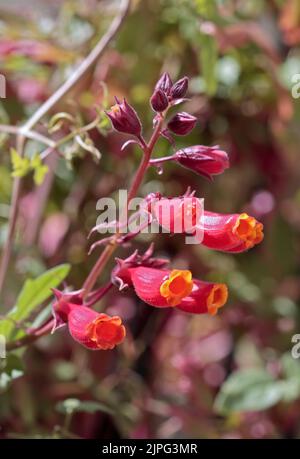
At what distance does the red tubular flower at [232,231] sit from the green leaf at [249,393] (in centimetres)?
44

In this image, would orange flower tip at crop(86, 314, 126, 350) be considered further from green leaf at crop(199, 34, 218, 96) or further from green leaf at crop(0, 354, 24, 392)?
green leaf at crop(199, 34, 218, 96)

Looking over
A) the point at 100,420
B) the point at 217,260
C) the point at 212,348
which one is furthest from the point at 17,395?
the point at 212,348

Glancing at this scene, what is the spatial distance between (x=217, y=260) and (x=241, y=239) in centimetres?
61

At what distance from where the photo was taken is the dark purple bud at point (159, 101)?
0.62 m

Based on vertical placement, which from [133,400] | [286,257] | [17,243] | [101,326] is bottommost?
[101,326]

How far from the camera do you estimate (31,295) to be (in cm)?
75

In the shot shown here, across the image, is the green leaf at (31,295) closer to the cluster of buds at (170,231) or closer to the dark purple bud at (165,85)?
the cluster of buds at (170,231)

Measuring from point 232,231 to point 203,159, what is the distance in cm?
7

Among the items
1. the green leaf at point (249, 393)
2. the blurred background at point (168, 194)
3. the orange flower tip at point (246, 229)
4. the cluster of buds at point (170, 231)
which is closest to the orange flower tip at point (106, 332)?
the cluster of buds at point (170, 231)

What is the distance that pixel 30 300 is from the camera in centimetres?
75

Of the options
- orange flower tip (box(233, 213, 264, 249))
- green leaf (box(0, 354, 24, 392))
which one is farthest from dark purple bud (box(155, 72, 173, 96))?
green leaf (box(0, 354, 24, 392))

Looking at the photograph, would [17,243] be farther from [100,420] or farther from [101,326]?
[101,326]

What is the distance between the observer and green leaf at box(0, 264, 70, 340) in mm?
732

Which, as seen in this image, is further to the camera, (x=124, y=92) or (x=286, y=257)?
(x=286, y=257)
